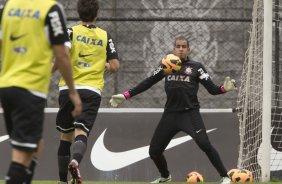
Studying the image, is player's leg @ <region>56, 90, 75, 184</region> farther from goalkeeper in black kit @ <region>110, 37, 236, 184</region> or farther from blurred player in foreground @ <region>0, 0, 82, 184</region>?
blurred player in foreground @ <region>0, 0, 82, 184</region>

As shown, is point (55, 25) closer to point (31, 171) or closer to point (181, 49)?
point (31, 171)

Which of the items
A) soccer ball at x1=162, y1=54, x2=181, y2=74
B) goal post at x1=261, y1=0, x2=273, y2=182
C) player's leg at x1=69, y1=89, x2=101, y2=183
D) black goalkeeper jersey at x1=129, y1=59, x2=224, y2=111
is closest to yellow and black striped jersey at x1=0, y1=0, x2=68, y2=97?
player's leg at x1=69, y1=89, x2=101, y2=183

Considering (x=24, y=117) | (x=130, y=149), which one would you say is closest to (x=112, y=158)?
(x=130, y=149)

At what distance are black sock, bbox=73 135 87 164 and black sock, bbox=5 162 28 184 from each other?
8.08 ft

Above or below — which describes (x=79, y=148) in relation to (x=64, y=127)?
below

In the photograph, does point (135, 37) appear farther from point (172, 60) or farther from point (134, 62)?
point (172, 60)

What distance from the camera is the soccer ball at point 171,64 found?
9.64m

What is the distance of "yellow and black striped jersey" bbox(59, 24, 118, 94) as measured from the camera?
8227 mm

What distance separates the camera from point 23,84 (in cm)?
535

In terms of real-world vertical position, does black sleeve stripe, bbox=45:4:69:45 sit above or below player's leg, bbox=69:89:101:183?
above

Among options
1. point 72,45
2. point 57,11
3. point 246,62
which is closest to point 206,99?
point 246,62

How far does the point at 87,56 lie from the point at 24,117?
2985 millimetres

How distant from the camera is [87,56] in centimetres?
825

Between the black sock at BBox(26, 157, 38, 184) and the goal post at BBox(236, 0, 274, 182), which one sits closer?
the black sock at BBox(26, 157, 38, 184)
